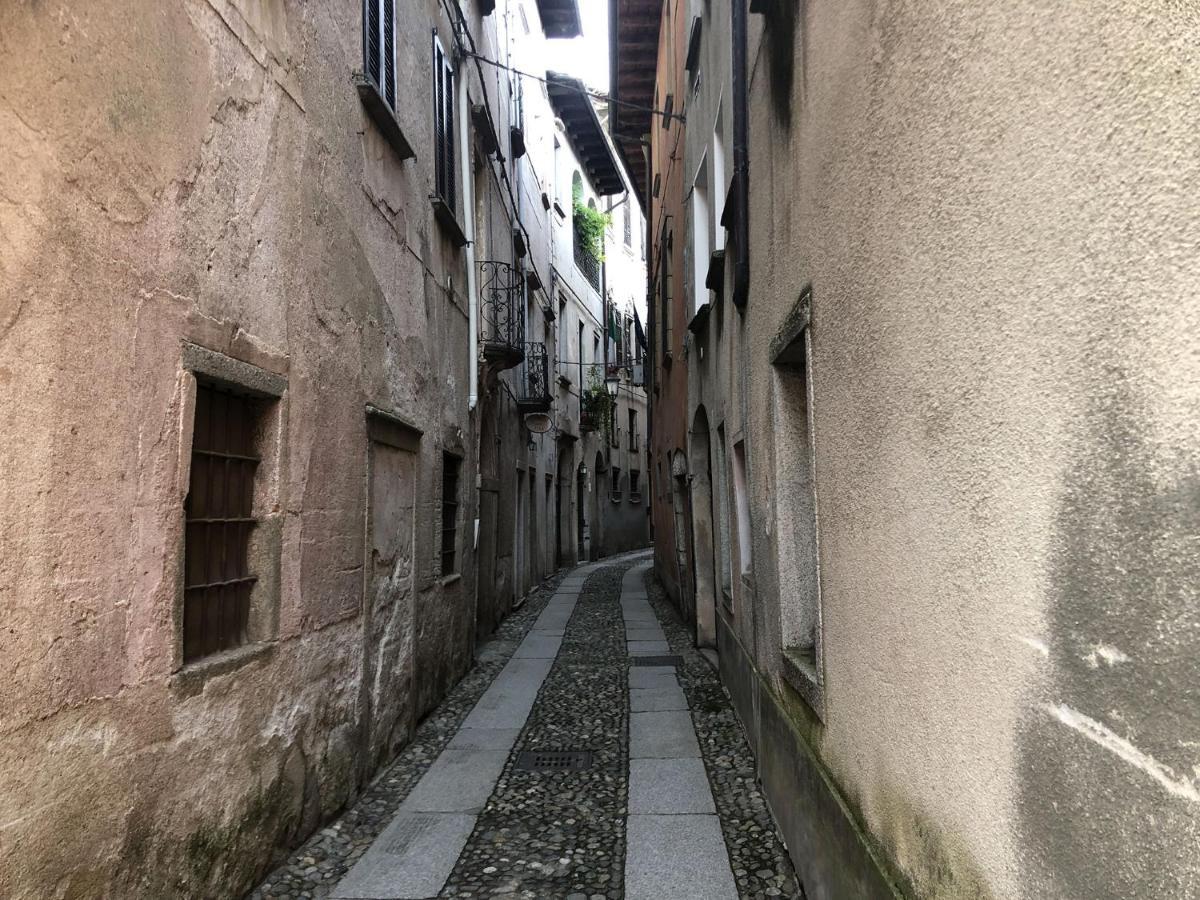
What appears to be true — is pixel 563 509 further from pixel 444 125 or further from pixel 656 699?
pixel 444 125

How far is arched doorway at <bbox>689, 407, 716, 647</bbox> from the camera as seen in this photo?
9.35 metres

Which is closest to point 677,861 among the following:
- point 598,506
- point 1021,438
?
point 1021,438

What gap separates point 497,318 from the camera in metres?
9.75

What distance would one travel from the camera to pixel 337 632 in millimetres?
4703

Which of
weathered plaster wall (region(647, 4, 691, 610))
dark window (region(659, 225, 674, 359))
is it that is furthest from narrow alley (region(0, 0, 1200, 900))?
dark window (region(659, 225, 674, 359))

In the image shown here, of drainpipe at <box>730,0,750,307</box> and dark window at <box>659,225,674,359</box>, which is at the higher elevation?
dark window at <box>659,225,674,359</box>

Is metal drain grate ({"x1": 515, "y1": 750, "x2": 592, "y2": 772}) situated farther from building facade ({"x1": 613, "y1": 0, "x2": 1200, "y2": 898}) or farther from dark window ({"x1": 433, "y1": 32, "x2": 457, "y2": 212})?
dark window ({"x1": 433, "y1": 32, "x2": 457, "y2": 212})

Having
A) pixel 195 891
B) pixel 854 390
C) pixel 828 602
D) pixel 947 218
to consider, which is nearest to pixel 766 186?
pixel 854 390

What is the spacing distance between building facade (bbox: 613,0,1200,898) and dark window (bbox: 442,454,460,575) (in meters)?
4.38

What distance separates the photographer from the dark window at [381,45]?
17.7ft

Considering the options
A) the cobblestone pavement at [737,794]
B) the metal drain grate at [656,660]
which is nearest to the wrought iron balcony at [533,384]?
the metal drain grate at [656,660]

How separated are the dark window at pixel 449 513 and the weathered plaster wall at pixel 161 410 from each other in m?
2.57

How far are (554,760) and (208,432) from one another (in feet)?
10.9

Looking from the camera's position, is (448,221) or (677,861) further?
(448,221)
